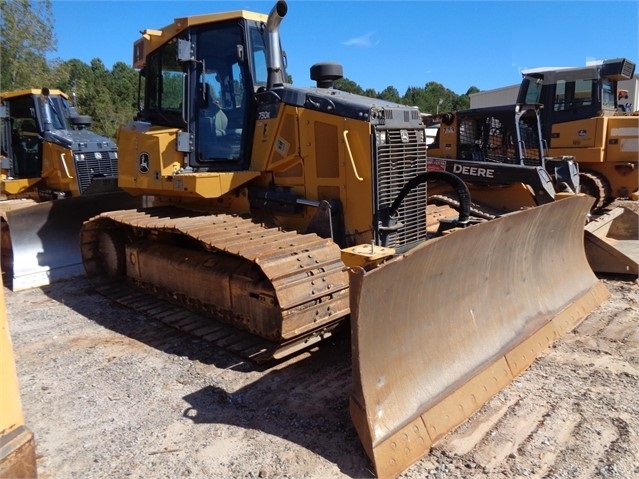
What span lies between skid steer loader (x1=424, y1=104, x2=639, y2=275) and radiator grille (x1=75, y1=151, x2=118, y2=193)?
6495 millimetres

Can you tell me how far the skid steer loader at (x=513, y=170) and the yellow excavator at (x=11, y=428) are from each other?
615 cm

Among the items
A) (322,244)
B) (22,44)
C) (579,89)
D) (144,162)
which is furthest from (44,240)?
(22,44)

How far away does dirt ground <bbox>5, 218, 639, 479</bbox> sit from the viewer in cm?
275

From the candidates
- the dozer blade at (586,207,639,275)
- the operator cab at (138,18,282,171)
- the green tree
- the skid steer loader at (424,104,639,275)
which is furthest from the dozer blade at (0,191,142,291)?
the green tree

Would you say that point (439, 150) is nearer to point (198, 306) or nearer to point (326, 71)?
point (326, 71)

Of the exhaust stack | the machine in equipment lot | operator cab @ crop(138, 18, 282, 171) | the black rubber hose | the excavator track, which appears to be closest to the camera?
the excavator track

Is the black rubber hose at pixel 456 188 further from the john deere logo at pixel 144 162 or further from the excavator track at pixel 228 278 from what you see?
the john deere logo at pixel 144 162

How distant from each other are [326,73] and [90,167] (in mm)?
6811

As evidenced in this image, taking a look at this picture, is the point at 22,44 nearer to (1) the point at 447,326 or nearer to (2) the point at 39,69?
(2) the point at 39,69

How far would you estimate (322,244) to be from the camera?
13.3 feet

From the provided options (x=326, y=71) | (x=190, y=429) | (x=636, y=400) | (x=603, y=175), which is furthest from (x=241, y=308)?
(x=603, y=175)

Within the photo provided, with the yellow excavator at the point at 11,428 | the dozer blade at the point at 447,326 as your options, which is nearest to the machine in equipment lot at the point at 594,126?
the dozer blade at the point at 447,326

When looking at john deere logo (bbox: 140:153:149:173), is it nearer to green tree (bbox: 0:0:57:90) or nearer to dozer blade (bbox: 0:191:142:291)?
dozer blade (bbox: 0:191:142:291)

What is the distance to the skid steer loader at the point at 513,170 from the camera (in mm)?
7375
